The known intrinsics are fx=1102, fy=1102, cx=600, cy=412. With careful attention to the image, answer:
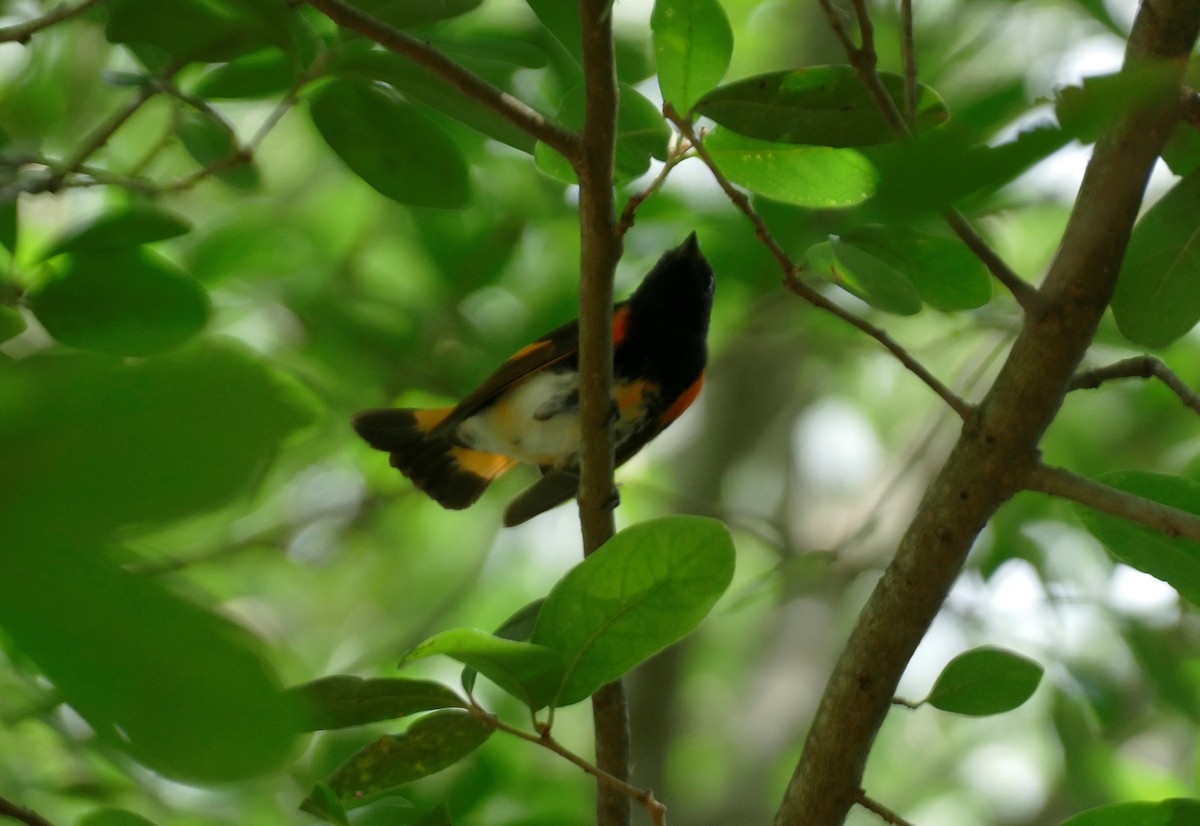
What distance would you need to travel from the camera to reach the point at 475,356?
2918 mm

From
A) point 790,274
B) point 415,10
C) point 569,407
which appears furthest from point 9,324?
A: point 569,407

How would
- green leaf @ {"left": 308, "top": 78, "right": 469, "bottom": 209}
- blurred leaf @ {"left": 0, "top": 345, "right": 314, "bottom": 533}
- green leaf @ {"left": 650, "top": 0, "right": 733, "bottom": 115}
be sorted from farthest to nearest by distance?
green leaf @ {"left": 308, "top": 78, "right": 469, "bottom": 209}, green leaf @ {"left": 650, "top": 0, "right": 733, "bottom": 115}, blurred leaf @ {"left": 0, "top": 345, "right": 314, "bottom": 533}

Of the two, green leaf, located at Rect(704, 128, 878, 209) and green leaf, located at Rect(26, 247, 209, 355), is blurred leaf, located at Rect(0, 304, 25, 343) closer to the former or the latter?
green leaf, located at Rect(26, 247, 209, 355)

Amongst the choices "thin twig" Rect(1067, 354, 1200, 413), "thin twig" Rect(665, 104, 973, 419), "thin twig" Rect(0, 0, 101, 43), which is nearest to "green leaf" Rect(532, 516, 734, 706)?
"thin twig" Rect(665, 104, 973, 419)

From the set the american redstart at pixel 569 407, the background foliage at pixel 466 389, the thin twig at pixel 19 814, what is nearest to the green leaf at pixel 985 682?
the background foliage at pixel 466 389

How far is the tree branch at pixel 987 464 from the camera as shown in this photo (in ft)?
4.61

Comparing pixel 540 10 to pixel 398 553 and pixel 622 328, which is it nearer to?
pixel 622 328

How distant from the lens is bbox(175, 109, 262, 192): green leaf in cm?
178

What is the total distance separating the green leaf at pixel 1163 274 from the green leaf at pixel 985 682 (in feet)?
1.56

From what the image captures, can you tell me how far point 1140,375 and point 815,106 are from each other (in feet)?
2.17

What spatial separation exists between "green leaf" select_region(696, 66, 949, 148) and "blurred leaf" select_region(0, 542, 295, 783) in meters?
0.98

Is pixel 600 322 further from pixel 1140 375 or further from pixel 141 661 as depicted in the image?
pixel 141 661

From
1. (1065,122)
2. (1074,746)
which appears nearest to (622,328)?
(1074,746)

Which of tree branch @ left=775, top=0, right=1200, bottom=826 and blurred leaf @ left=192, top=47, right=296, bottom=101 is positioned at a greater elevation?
blurred leaf @ left=192, top=47, right=296, bottom=101
